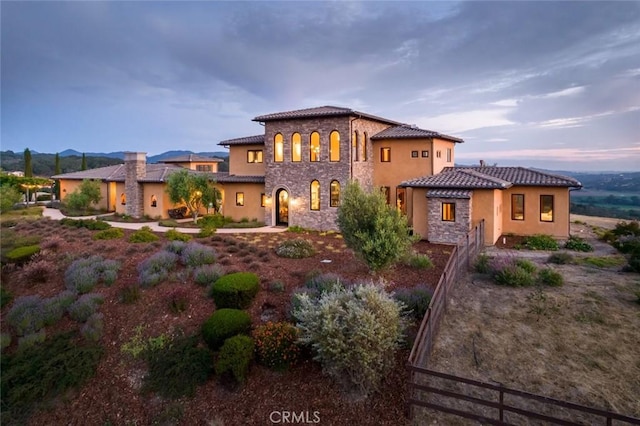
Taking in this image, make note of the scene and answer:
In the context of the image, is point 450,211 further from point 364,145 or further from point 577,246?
point 364,145

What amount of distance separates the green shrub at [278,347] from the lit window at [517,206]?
16.0 meters

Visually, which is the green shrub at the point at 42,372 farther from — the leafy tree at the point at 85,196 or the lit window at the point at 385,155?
the leafy tree at the point at 85,196

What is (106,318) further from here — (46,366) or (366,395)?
(366,395)

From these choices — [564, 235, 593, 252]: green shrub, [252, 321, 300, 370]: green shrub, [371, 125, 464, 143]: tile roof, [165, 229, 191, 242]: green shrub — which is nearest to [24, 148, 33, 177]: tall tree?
[165, 229, 191, 242]: green shrub

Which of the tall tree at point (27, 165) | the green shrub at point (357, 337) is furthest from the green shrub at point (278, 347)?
the tall tree at point (27, 165)

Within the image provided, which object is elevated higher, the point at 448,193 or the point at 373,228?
the point at 448,193

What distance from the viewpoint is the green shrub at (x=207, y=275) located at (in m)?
11.5

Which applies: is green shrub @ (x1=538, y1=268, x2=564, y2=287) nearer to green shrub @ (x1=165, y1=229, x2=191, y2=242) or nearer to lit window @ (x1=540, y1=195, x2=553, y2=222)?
lit window @ (x1=540, y1=195, x2=553, y2=222)

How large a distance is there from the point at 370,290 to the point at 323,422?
101 inches

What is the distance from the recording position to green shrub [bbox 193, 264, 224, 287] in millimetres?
11516

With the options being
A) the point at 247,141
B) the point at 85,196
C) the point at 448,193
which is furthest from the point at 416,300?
the point at 85,196

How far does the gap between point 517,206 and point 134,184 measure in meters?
27.5

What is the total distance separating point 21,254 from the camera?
46.0 ft

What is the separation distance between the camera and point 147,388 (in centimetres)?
773
